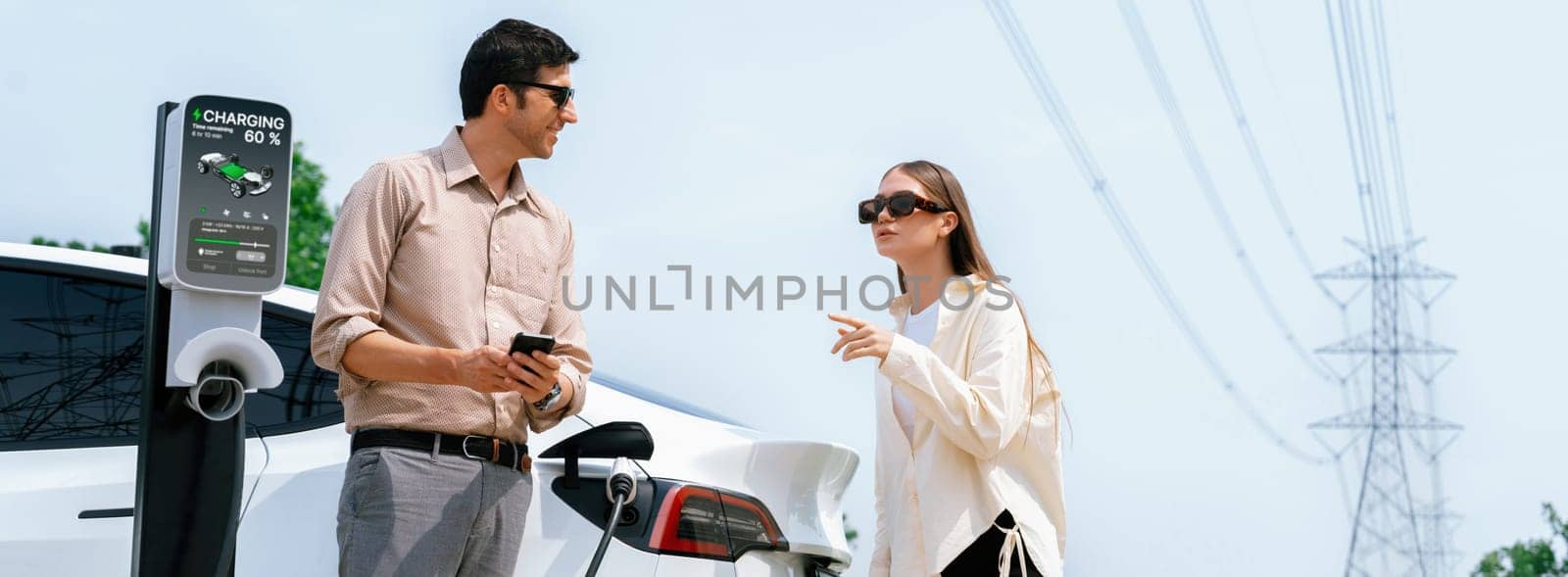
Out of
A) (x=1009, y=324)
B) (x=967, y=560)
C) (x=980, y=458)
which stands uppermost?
(x=1009, y=324)

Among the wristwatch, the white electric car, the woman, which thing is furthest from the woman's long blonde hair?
the wristwatch

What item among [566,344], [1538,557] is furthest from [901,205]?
[1538,557]

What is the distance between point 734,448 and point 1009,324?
0.76 m

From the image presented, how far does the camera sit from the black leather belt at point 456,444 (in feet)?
10.6

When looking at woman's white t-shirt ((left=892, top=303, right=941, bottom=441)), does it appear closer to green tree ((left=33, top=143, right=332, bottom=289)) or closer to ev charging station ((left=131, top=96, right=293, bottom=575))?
ev charging station ((left=131, top=96, right=293, bottom=575))

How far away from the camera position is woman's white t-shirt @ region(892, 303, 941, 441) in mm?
3785

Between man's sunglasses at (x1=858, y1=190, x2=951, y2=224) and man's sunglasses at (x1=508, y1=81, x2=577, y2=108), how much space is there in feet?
2.62

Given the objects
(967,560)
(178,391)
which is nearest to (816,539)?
(967,560)

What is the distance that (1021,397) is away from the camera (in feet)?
11.8

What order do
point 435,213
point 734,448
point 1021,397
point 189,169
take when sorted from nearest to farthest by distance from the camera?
1. point 189,169
2. point 435,213
3. point 1021,397
4. point 734,448

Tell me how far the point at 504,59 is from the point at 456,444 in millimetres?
893

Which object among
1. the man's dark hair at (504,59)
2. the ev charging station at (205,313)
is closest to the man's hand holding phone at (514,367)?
the ev charging station at (205,313)

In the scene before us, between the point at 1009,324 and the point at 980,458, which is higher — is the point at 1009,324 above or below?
above

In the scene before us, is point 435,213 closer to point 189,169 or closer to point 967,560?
point 189,169
